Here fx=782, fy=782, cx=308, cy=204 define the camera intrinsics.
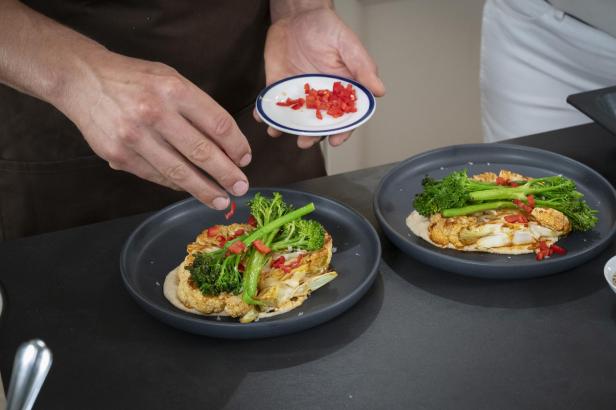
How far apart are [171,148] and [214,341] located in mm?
358

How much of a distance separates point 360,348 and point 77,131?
101cm

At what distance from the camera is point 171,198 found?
208 cm

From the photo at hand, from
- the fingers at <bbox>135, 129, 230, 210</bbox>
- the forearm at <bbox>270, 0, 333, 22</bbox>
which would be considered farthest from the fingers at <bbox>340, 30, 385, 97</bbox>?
the fingers at <bbox>135, 129, 230, 210</bbox>

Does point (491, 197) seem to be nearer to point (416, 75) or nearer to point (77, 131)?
point (77, 131)

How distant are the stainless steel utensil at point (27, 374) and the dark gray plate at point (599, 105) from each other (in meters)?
1.30

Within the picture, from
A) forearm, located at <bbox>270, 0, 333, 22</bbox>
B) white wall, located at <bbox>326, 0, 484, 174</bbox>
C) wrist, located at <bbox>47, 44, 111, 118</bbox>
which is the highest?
wrist, located at <bbox>47, 44, 111, 118</bbox>

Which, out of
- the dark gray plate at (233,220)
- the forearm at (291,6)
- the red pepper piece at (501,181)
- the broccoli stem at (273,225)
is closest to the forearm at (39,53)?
the dark gray plate at (233,220)

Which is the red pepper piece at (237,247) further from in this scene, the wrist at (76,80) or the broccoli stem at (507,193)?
the broccoli stem at (507,193)

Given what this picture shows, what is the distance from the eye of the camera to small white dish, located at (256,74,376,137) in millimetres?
1642

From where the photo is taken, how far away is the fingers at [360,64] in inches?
71.8

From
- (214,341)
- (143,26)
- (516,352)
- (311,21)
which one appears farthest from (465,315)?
(143,26)

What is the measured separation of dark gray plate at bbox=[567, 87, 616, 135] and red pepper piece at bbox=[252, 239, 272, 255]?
84cm

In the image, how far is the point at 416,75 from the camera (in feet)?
12.2

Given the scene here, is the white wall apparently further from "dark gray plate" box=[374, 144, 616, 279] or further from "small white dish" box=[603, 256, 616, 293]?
"small white dish" box=[603, 256, 616, 293]
